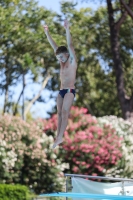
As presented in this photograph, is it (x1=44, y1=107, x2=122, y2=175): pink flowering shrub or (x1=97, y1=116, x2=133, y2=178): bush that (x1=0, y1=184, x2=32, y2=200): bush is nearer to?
(x1=44, y1=107, x2=122, y2=175): pink flowering shrub

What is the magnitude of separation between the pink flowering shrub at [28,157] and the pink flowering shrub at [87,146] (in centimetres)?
46

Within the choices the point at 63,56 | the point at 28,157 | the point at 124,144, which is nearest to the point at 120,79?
the point at 124,144

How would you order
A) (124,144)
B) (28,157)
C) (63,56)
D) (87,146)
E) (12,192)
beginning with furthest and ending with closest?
1. (124,144)
2. (87,146)
3. (28,157)
4. (12,192)
5. (63,56)

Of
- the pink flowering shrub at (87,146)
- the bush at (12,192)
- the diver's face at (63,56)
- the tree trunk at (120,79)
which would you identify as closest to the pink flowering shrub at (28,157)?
the pink flowering shrub at (87,146)

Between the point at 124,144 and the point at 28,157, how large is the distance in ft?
10.5

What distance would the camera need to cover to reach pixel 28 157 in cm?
1619

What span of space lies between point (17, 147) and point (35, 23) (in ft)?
25.2

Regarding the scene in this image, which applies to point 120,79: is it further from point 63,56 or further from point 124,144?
point 63,56

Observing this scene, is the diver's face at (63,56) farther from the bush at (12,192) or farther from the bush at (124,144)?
the bush at (124,144)

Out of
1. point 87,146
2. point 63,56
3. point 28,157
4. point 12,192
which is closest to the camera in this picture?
point 63,56

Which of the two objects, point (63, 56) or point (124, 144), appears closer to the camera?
point (63, 56)

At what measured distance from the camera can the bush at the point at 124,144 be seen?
17297mm

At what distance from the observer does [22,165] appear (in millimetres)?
15820

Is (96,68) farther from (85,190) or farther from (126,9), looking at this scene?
(85,190)
